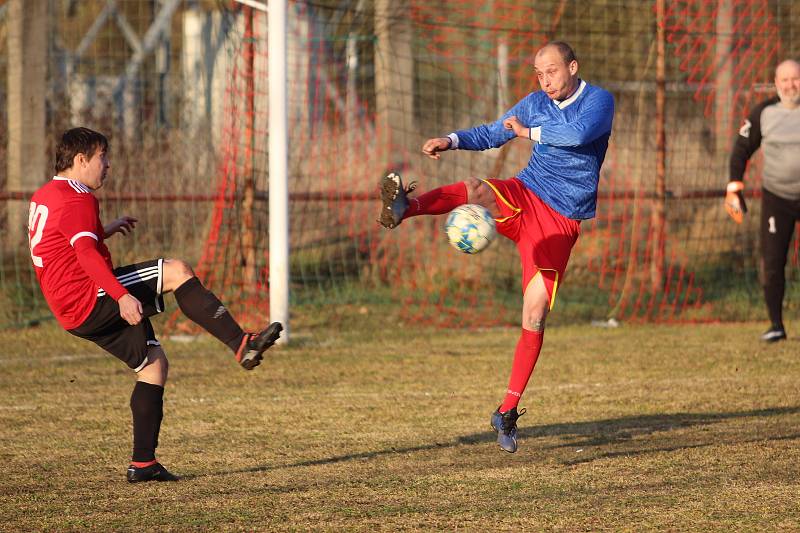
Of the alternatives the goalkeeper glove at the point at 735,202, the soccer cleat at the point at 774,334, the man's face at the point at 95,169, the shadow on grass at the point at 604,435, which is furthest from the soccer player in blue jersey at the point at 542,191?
the soccer cleat at the point at 774,334

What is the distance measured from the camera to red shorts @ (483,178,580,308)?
252 inches

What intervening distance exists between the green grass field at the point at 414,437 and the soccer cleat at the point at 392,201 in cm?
122

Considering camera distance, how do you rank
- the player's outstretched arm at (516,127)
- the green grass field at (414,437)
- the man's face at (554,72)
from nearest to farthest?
the green grass field at (414,437) → the player's outstretched arm at (516,127) → the man's face at (554,72)

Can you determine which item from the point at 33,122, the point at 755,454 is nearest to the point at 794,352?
the point at 755,454

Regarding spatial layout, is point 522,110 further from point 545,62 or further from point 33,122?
point 33,122

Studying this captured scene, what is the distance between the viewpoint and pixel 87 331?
18.4 feet

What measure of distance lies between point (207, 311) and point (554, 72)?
2174mm

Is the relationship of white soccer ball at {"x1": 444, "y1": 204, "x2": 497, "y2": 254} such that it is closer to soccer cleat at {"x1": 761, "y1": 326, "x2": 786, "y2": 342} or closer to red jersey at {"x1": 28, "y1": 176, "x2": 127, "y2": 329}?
Answer: red jersey at {"x1": 28, "y1": 176, "x2": 127, "y2": 329}

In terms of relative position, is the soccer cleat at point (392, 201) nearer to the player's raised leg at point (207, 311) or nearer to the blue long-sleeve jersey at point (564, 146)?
the blue long-sleeve jersey at point (564, 146)

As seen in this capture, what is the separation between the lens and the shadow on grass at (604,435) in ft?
20.4

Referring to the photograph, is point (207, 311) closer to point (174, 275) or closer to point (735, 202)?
point (174, 275)

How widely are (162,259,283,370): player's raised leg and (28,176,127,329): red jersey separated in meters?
0.30

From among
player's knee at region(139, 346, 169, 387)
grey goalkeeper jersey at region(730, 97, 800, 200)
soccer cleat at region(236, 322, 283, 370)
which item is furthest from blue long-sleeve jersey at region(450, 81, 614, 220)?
grey goalkeeper jersey at region(730, 97, 800, 200)

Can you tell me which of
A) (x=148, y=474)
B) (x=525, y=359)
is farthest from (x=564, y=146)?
(x=148, y=474)
